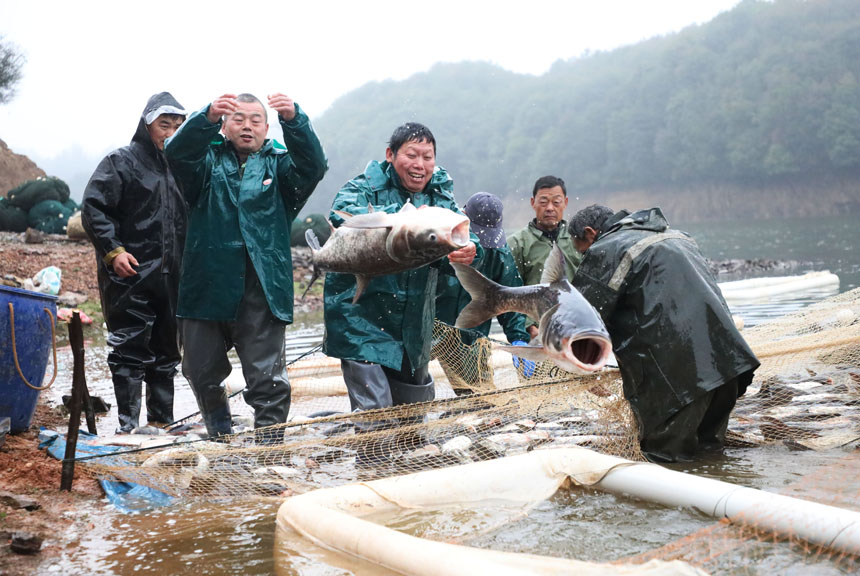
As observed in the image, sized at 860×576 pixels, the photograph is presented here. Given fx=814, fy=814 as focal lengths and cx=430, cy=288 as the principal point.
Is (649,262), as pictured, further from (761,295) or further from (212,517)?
(761,295)

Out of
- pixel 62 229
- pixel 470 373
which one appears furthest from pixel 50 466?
pixel 62 229

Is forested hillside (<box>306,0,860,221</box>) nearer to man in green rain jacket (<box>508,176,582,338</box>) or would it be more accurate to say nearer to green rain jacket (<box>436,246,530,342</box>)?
man in green rain jacket (<box>508,176,582,338</box>)

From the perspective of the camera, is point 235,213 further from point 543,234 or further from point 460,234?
point 543,234

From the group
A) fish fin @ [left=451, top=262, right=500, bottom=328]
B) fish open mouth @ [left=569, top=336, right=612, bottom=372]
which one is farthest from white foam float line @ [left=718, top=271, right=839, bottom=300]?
fish open mouth @ [left=569, top=336, right=612, bottom=372]

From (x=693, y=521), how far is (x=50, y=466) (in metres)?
3.50

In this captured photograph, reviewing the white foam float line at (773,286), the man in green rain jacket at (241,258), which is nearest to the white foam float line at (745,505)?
the man in green rain jacket at (241,258)

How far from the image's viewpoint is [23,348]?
5031 mm

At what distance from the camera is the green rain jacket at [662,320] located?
14.3ft

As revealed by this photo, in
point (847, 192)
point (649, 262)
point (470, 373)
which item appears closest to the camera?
point (649, 262)

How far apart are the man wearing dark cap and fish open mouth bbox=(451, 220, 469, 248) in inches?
108

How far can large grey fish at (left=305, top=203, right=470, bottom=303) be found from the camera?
137 inches

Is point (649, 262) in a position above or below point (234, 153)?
below

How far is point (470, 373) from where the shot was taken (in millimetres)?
6523

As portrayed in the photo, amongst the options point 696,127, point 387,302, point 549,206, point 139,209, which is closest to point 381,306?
point 387,302
